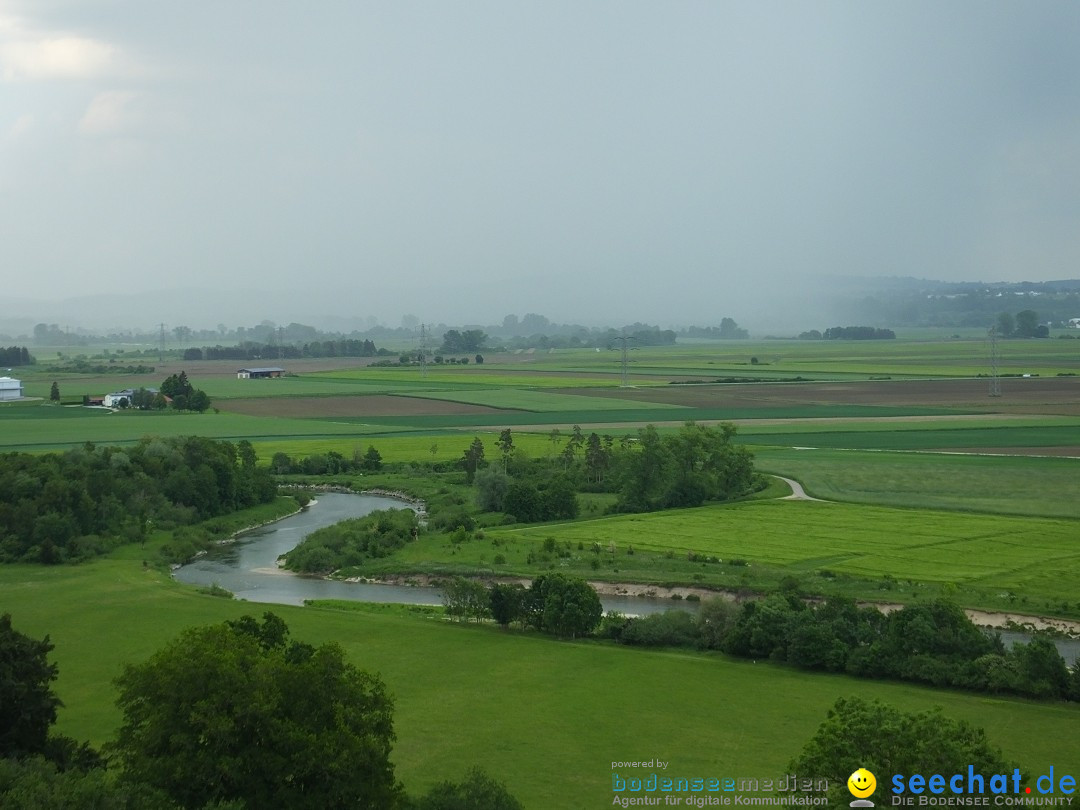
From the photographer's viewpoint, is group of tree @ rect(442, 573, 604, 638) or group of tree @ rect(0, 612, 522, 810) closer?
group of tree @ rect(0, 612, 522, 810)

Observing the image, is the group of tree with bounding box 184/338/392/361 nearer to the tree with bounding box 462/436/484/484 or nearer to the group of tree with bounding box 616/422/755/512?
the tree with bounding box 462/436/484/484

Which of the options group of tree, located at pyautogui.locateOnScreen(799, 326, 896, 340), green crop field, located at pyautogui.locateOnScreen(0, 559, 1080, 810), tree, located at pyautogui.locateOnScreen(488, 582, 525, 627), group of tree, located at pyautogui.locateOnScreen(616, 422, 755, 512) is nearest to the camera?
green crop field, located at pyautogui.locateOnScreen(0, 559, 1080, 810)

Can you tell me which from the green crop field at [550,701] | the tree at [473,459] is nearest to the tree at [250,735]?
the green crop field at [550,701]

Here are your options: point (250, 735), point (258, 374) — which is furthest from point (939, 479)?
point (258, 374)

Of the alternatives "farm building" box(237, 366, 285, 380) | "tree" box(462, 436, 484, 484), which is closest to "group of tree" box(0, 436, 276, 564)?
"tree" box(462, 436, 484, 484)

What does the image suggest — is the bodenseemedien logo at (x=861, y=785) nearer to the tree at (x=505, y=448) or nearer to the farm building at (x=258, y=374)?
the tree at (x=505, y=448)

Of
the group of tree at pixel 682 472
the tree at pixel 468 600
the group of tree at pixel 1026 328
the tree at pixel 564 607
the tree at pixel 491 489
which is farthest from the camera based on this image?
the group of tree at pixel 1026 328

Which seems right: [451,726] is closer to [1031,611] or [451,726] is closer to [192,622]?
[192,622]
